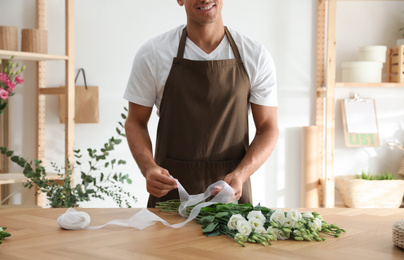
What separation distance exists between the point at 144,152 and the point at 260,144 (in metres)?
0.45

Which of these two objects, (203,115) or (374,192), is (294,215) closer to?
(203,115)

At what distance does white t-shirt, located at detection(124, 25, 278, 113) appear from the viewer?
7.25ft

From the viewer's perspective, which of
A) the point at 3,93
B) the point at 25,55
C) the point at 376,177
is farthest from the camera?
the point at 376,177

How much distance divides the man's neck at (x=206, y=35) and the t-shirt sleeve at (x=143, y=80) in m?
0.18

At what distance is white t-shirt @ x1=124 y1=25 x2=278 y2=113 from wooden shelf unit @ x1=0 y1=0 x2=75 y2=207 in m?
1.26

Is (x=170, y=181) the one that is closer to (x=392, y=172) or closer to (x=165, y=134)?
(x=165, y=134)

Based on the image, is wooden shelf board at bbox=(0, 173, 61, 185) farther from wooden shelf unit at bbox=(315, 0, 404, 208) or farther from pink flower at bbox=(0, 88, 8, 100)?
wooden shelf unit at bbox=(315, 0, 404, 208)

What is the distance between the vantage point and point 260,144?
2.15 m

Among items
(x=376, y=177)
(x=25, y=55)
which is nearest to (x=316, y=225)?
(x=376, y=177)

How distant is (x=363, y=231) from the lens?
1501 mm

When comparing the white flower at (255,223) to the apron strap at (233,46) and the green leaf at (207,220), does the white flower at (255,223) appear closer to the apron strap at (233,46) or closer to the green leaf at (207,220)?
the green leaf at (207,220)

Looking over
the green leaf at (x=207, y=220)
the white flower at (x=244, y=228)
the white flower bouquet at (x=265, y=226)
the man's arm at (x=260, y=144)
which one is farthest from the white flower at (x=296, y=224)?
the man's arm at (x=260, y=144)

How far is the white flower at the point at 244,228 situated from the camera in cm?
136

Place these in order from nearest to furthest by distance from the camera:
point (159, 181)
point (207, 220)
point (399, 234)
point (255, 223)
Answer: point (399, 234) → point (255, 223) → point (207, 220) → point (159, 181)
